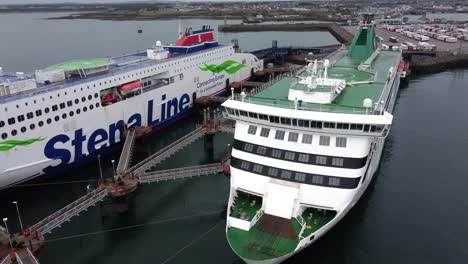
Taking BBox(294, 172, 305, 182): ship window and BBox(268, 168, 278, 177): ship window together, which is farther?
BBox(268, 168, 278, 177): ship window

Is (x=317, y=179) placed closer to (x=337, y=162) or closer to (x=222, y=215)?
(x=337, y=162)

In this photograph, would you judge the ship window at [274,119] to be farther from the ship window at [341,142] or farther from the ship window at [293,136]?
the ship window at [341,142]

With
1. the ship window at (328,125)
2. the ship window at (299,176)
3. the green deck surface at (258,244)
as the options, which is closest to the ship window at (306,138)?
the ship window at (328,125)

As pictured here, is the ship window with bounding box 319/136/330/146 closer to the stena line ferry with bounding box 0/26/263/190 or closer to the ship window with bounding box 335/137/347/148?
the ship window with bounding box 335/137/347/148

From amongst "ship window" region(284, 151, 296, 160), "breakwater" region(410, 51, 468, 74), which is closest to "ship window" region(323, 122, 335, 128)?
"ship window" region(284, 151, 296, 160)

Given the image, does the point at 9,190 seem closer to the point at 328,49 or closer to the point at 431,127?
the point at 431,127

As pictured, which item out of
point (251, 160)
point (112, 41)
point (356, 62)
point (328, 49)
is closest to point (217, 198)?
point (251, 160)
